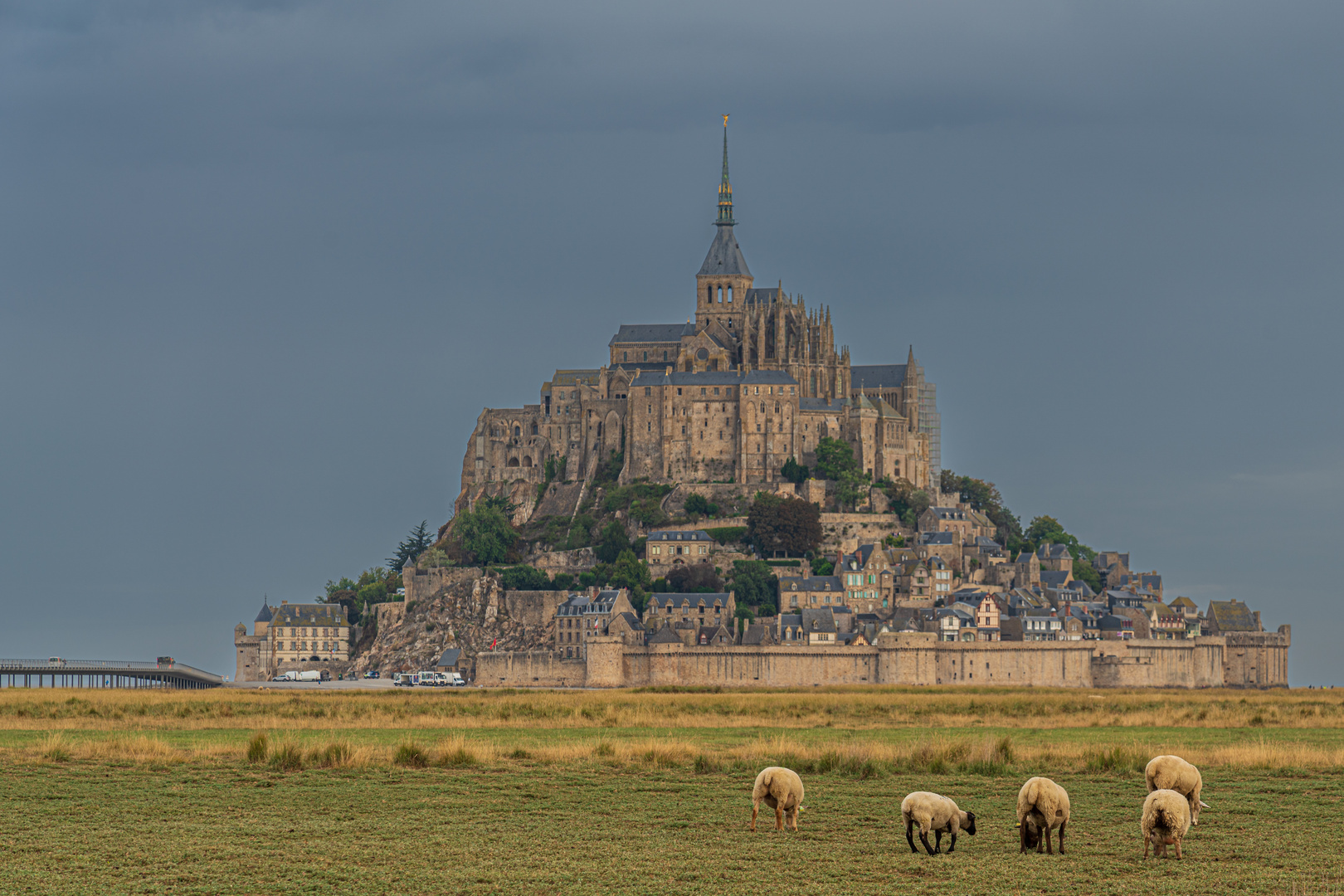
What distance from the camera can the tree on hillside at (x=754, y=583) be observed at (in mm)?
127625

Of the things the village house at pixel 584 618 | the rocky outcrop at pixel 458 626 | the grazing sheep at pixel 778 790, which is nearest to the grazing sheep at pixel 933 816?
the grazing sheep at pixel 778 790

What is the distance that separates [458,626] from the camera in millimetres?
131875

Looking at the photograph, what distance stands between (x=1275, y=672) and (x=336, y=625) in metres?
71.2

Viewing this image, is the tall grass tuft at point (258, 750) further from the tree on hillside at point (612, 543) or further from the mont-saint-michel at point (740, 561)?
the tree on hillside at point (612, 543)

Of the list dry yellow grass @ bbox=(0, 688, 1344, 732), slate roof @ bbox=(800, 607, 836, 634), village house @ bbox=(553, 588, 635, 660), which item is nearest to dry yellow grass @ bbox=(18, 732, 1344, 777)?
dry yellow grass @ bbox=(0, 688, 1344, 732)

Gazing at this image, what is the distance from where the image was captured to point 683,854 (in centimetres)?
2423

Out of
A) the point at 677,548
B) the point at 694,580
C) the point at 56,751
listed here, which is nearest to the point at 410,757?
the point at 56,751

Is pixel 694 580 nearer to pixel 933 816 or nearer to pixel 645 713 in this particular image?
pixel 645 713

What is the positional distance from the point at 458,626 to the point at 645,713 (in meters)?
72.0

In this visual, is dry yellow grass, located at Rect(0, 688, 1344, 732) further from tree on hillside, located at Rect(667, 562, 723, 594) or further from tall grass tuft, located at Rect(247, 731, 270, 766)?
tree on hillside, located at Rect(667, 562, 723, 594)

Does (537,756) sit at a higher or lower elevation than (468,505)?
lower

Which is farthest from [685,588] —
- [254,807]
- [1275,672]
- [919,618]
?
[254,807]

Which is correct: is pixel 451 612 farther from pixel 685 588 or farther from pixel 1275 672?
pixel 1275 672

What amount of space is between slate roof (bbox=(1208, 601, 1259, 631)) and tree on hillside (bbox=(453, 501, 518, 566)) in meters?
54.9
